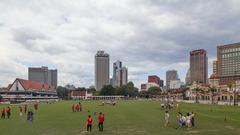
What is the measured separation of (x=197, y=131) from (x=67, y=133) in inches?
431

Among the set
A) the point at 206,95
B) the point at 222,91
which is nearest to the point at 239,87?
the point at 222,91

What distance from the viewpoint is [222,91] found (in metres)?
182

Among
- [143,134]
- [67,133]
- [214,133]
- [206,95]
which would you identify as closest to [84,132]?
[67,133]

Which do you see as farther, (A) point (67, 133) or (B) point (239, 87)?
(B) point (239, 87)

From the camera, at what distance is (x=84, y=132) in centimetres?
3350

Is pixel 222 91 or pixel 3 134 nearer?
pixel 3 134

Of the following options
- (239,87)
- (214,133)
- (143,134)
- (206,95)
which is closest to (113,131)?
(143,134)

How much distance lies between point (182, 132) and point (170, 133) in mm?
1223

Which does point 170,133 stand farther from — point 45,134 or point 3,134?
point 3,134

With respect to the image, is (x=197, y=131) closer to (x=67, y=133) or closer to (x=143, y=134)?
(x=143, y=134)

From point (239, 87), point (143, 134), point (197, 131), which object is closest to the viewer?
point (143, 134)

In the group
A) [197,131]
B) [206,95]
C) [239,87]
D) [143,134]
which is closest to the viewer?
[143,134]

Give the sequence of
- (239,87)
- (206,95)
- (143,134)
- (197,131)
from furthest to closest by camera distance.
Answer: (206,95)
(239,87)
(197,131)
(143,134)

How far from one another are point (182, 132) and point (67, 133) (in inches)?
377
